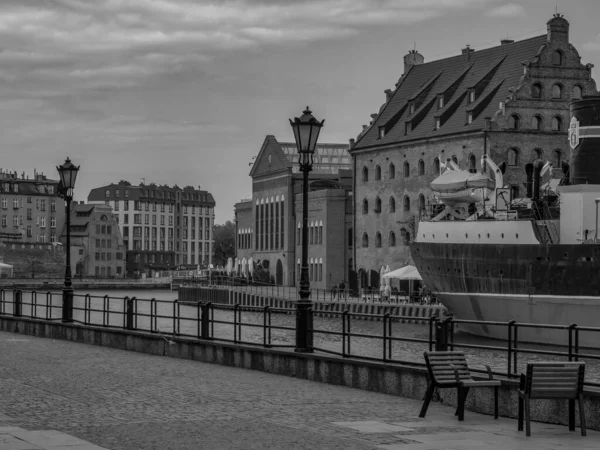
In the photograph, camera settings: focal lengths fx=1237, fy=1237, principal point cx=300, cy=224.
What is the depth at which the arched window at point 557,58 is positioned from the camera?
83000mm

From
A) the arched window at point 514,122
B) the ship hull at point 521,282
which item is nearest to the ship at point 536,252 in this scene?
the ship hull at point 521,282

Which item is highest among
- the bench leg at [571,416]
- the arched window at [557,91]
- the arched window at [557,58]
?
the arched window at [557,58]

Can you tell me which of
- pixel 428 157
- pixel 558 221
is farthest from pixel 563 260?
pixel 428 157

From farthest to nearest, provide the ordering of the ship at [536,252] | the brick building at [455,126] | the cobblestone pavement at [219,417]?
the brick building at [455,126], the ship at [536,252], the cobblestone pavement at [219,417]

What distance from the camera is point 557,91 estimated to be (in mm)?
83438

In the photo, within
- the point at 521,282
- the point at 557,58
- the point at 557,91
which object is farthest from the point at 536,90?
the point at 521,282

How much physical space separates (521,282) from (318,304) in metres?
31.4

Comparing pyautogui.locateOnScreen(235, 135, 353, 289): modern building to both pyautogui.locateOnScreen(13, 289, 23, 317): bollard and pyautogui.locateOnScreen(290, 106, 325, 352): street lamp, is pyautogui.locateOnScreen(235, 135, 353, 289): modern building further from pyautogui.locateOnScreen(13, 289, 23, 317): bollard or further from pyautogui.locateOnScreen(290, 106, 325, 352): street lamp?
pyautogui.locateOnScreen(290, 106, 325, 352): street lamp

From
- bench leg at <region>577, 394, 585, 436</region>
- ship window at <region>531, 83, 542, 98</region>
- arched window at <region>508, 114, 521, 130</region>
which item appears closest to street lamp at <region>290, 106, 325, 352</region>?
bench leg at <region>577, 394, 585, 436</region>

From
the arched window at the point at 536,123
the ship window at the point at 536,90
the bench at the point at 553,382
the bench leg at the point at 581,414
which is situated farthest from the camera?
the arched window at the point at 536,123

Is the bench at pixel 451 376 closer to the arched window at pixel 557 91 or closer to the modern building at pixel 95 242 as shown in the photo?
the arched window at pixel 557 91

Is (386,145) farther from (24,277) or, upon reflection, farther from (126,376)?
(24,277)

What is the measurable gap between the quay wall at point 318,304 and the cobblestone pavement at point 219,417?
78.1ft

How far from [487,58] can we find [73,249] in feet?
365
